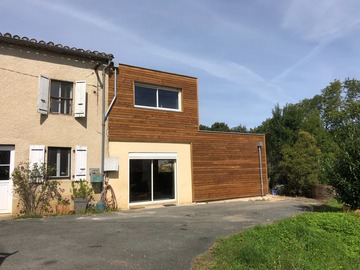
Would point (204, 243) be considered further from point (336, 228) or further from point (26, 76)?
point (26, 76)

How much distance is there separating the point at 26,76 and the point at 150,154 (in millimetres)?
5839

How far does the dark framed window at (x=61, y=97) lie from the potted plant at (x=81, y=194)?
282cm

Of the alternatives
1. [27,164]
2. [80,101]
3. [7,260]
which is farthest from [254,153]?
[7,260]

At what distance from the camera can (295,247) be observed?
6582 mm

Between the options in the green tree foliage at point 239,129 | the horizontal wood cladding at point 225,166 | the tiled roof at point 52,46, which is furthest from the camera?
the green tree foliage at point 239,129

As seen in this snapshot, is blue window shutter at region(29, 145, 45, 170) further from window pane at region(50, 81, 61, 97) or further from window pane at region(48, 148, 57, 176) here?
window pane at region(50, 81, 61, 97)

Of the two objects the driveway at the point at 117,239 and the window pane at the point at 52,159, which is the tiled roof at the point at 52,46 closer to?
the window pane at the point at 52,159

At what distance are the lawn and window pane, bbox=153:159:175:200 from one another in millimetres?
7552

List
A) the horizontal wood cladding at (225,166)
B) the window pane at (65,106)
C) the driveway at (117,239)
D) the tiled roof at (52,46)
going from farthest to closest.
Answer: the horizontal wood cladding at (225,166) → the window pane at (65,106) → the tiled roof at (52,46) → the driveway at (117,239)

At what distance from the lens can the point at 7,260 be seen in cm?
586

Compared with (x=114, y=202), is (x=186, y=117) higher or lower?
higher

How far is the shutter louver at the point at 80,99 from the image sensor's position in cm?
1282

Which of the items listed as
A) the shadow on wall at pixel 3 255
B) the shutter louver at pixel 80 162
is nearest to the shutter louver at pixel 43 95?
the shutter louver at pixel 80 162

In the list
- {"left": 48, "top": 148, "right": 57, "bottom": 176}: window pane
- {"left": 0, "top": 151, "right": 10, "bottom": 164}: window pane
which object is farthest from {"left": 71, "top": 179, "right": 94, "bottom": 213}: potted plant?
{"left": 0, "top": 151, "right": 10, "bottom": 164}: window pane
